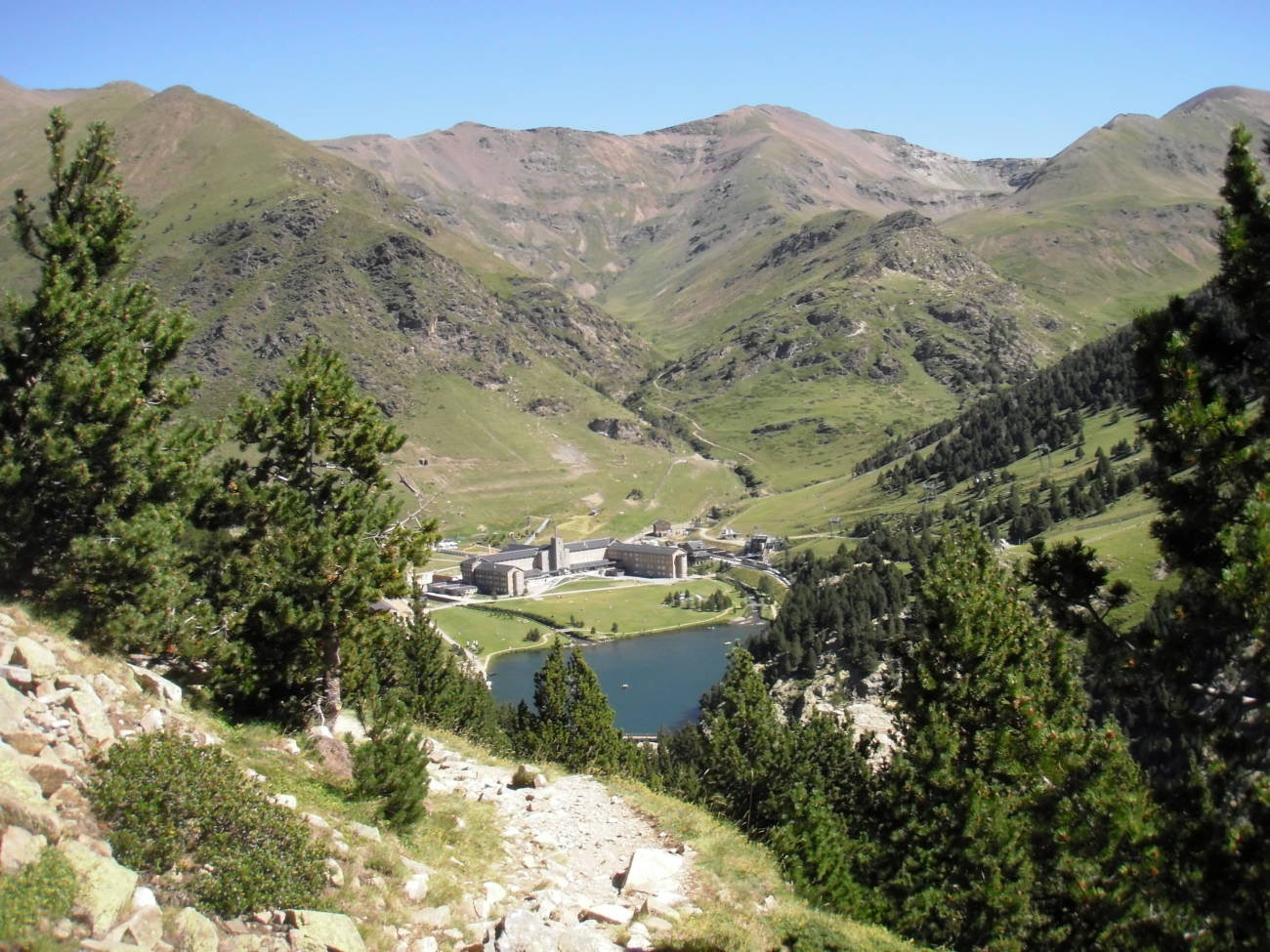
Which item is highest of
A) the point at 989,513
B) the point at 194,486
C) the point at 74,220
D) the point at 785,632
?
the point at 74,220

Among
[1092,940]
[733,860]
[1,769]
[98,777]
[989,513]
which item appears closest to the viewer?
[1,769]

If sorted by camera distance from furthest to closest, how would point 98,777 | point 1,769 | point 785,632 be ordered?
1. point 785,632
2. point 98,777
3. point 1,769

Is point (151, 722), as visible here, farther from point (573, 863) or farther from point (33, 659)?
point (573, 863)

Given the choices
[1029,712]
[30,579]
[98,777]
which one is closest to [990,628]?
[1029,712]

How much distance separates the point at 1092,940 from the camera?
13727 mm

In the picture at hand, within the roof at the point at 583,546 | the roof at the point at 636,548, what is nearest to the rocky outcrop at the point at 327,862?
the roof at the point at 636,548

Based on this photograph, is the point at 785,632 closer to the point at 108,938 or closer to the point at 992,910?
the point at 992,910

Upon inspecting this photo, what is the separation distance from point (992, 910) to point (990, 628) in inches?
253

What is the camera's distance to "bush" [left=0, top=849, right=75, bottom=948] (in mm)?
8117

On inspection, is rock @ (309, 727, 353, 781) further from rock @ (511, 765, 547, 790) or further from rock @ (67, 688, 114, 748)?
rock @ (67, 688, 114, 748)

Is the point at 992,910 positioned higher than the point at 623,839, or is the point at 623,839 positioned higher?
the point at 623,839

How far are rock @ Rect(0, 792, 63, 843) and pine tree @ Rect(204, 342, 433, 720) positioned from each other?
952 cm

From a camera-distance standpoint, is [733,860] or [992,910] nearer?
[733,860]

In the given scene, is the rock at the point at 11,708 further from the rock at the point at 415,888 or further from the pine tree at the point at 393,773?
the rock at the point at 415,888
